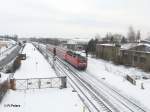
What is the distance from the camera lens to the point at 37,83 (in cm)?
2553

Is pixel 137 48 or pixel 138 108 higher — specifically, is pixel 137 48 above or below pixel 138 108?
above

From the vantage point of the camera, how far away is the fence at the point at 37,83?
2484cm

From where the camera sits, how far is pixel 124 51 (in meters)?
56.3

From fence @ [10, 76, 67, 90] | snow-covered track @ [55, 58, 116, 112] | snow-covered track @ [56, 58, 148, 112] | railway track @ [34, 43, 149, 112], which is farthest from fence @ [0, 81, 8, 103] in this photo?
snow-covered track @ [56, 58, 148, 112]

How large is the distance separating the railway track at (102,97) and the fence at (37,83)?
226 cm

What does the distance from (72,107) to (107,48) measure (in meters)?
48.1

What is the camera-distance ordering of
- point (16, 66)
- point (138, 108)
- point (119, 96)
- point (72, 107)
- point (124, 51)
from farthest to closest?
point (124, 51), point (16, 66), point (119, 96), point (138, 108), point (72, 107)

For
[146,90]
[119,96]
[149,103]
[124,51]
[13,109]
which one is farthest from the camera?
[124,51]

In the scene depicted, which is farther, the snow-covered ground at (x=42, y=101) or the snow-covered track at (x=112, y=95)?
the snow-covered track at (x=112, y=95)

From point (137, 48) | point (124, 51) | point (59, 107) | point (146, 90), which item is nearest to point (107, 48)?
point (124, 51)

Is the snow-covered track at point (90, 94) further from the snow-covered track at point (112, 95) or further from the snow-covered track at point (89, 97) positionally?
the snow-covered track at point (112, 95)

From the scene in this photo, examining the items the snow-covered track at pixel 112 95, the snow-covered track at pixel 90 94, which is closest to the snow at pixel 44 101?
the snow-covered track at pixel 90 94

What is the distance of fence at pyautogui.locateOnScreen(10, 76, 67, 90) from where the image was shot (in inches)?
978

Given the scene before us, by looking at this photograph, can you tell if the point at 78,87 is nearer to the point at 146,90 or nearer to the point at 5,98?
the point at 146,90
